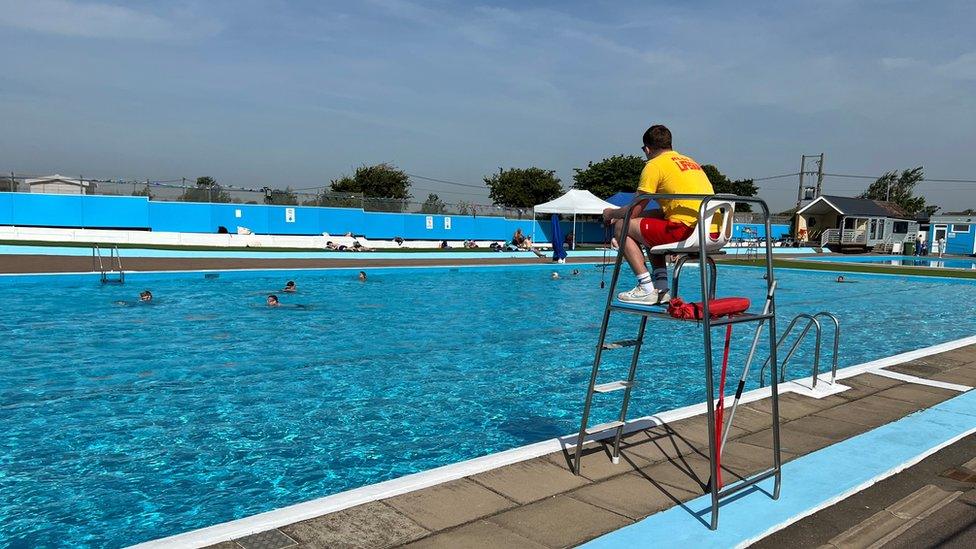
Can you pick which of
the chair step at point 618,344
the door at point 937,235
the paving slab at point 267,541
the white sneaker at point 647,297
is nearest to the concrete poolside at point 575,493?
the paving slab at point 267,541

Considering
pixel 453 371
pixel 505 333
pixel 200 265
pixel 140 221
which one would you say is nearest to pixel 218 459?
pixel 453 371

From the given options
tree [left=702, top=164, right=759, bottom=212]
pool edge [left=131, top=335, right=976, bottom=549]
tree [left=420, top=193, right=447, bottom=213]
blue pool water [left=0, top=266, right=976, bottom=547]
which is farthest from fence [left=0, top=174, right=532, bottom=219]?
tree [left=702, top=164, right=759, bottom=212]

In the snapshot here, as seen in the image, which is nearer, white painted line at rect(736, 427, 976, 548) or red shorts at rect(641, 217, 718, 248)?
white painted line at rect(736, 427, 976, 548)

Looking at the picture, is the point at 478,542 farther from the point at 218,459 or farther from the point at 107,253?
the point at 107,253

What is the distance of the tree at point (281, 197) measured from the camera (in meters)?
36.7

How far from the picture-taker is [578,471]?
4.57 metres

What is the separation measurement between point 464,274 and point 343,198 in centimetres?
1623

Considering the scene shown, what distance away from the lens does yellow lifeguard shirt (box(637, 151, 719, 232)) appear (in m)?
4.04

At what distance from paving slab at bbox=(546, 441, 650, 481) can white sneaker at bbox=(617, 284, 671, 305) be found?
123 centimetres

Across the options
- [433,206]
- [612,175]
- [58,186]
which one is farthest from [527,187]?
[58,186]

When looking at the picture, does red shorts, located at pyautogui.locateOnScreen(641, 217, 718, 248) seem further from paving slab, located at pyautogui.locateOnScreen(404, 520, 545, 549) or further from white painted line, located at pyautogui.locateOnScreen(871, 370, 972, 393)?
white painted line, located at pyautogui.locateOnScreen(871, 370, 972, 393)

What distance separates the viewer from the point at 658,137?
418 centimetres

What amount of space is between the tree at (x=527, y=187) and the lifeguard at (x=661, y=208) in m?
73.5

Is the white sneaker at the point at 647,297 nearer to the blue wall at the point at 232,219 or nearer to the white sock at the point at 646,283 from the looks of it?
the white sock at the point at 646,283
